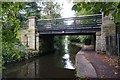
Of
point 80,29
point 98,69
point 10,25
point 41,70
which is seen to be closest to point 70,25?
point 80,29

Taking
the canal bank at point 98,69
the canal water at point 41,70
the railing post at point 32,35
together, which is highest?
the railing post at point 32,35

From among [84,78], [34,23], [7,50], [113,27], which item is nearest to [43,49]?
[34,23]

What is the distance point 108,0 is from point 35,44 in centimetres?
1368

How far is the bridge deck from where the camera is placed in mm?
14574

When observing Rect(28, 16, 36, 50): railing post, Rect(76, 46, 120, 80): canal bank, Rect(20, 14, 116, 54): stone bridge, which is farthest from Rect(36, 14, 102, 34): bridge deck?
Rect(76, 46, 120, 80): canal bank

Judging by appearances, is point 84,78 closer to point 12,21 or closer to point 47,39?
point 12,21

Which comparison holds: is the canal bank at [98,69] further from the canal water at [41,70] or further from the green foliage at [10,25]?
the green foliage at [10,25]

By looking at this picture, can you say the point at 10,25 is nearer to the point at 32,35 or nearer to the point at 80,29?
the point at 80,29

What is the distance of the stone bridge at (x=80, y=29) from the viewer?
500 inches

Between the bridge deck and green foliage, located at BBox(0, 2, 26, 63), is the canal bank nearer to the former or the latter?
green foliage, located at BBox(0, 2, 26, 63)

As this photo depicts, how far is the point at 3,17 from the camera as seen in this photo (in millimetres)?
1952

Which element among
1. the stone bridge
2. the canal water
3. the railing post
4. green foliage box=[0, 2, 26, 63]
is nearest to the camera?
green foliage box=[0, 2, 26, 63]

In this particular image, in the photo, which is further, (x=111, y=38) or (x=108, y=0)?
(x=111, y=38)

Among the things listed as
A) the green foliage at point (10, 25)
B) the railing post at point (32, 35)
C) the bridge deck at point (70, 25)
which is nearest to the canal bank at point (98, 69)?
the green foliage at point (10, 25)
